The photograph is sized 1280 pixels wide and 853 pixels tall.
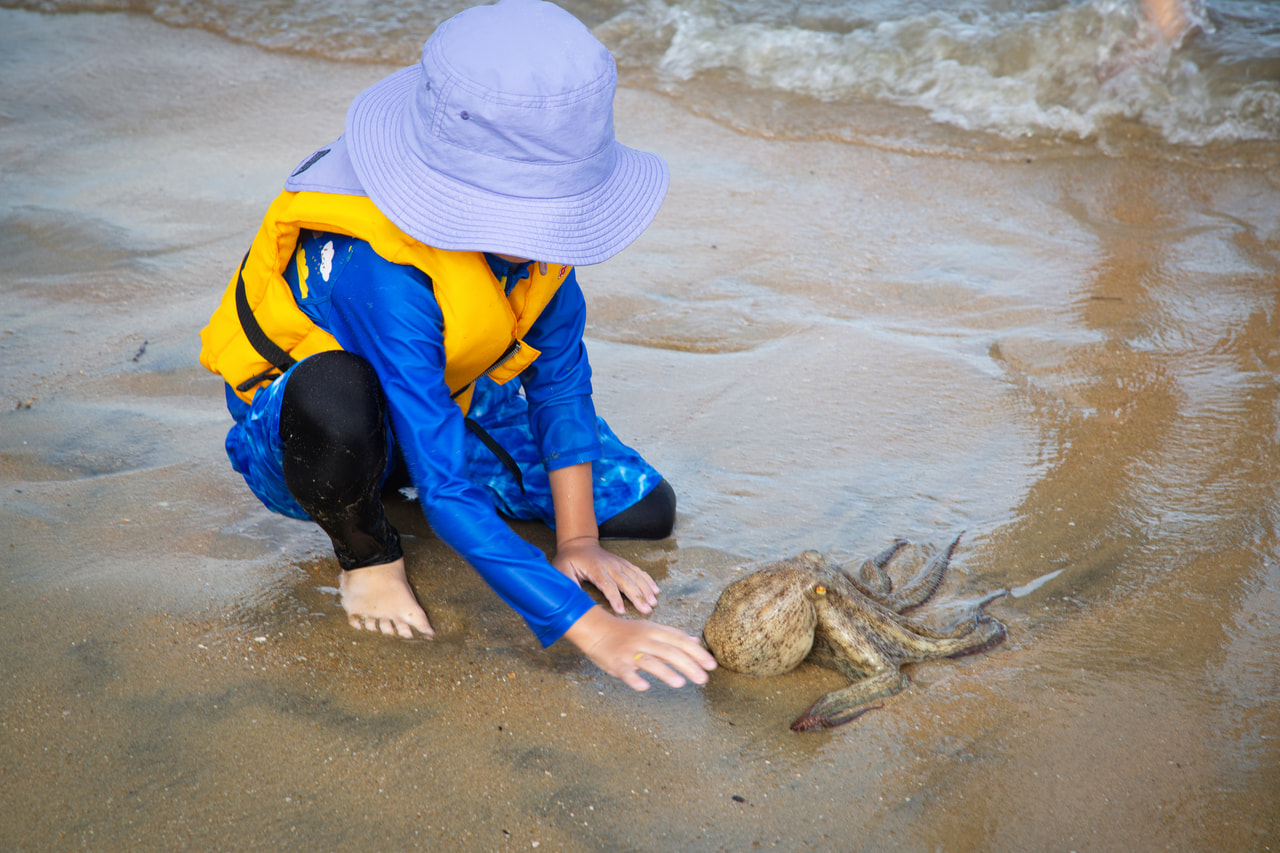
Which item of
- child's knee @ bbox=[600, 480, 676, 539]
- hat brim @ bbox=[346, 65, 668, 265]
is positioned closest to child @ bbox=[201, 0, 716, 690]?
hat brim @ bbox=[346, 65, 668, 265]

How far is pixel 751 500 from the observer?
9.26ft

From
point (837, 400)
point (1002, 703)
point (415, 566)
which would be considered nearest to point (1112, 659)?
point (1002, 703)

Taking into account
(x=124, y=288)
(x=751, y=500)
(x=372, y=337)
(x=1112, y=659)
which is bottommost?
(x=124, y=288)

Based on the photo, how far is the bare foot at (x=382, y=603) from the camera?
2.24 metres

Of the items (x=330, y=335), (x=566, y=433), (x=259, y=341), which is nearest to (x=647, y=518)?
(x=566, y=433)

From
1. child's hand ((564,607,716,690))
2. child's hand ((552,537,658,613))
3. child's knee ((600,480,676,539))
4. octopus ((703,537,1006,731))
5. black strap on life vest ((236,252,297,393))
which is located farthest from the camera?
child's knee ((600,480,676,539))

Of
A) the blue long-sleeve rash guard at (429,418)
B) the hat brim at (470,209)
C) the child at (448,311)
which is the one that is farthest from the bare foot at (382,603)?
the hat brim at (470,209)

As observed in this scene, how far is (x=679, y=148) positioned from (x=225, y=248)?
250cm

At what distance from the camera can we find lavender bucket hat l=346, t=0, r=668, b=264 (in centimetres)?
173

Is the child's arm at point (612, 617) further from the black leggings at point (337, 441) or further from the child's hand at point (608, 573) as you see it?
the black leggings at point (337, 441)

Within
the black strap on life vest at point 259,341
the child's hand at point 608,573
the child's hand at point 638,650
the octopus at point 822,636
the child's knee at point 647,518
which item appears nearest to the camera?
the child's hand at point 638,650

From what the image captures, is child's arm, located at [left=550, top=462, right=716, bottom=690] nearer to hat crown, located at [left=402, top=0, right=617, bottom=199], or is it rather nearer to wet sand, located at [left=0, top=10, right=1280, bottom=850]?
wet sand, located at [left=0, top=10, right=1280, bottom=850]

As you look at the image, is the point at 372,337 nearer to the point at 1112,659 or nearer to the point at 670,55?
the point at 1112,659

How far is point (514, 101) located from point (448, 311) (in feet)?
1.50
